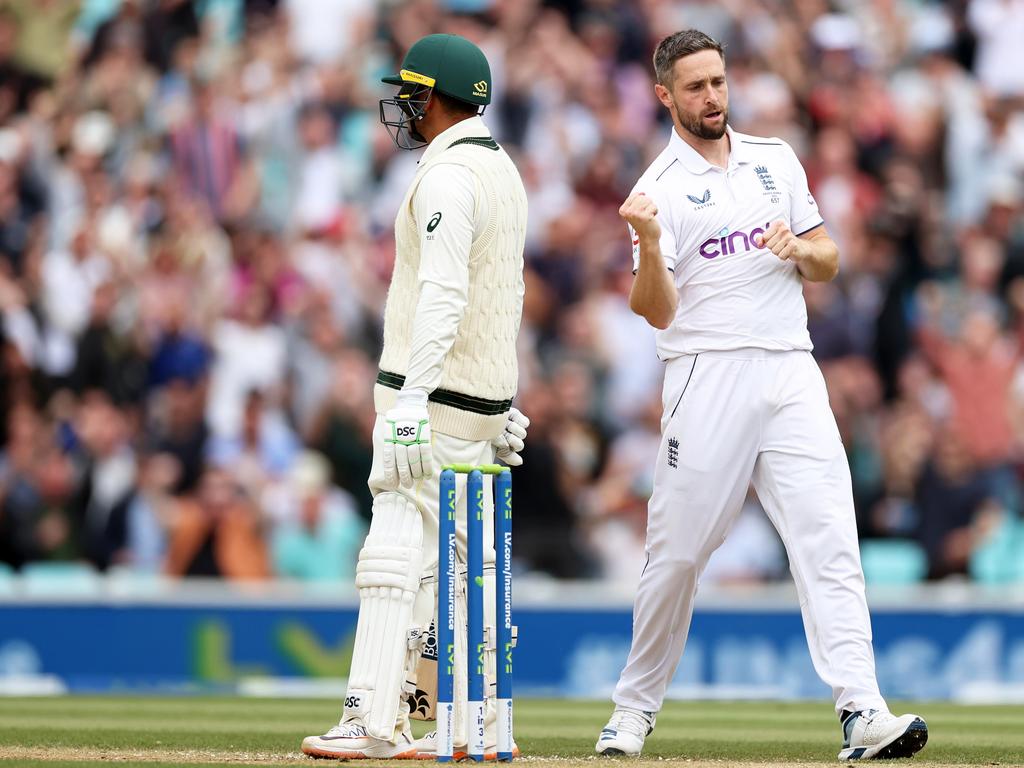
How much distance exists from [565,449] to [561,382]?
1.44ft

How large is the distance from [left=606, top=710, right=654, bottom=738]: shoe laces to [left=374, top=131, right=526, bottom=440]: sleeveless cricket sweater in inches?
43.5

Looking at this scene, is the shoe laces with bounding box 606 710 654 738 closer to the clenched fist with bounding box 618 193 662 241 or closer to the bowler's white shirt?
the bowler's white shirt

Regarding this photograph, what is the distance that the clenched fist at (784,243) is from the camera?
6.05 metres

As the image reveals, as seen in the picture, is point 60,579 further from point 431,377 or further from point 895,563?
point 431,377

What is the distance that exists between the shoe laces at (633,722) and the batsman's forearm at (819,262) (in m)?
1.59

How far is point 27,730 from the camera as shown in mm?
7148

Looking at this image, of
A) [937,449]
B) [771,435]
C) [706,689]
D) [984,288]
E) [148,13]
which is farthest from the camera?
[148,13]

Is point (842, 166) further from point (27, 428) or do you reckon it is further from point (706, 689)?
point (27, 428)

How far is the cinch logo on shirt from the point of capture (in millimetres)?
6266

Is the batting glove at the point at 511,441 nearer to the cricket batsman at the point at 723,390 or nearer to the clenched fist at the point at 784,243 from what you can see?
the cricket batsman at the point at 723,390

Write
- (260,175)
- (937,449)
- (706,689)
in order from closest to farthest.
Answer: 1. (706,689)
2. (937,449)
3. (260,175)

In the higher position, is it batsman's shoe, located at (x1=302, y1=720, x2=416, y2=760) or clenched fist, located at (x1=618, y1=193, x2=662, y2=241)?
clenched fist, located at (x1=618, y1=193, x2=662, y2=241)

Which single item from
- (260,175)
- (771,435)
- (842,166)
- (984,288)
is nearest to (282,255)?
(260,175)

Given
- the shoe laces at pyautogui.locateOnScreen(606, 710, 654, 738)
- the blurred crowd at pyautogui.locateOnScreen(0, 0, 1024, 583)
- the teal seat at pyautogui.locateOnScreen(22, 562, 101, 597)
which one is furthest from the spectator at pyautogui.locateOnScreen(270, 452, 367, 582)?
A: the shoe laces at pyautogui.locateOnScreen(606, 710, 654, 738)
